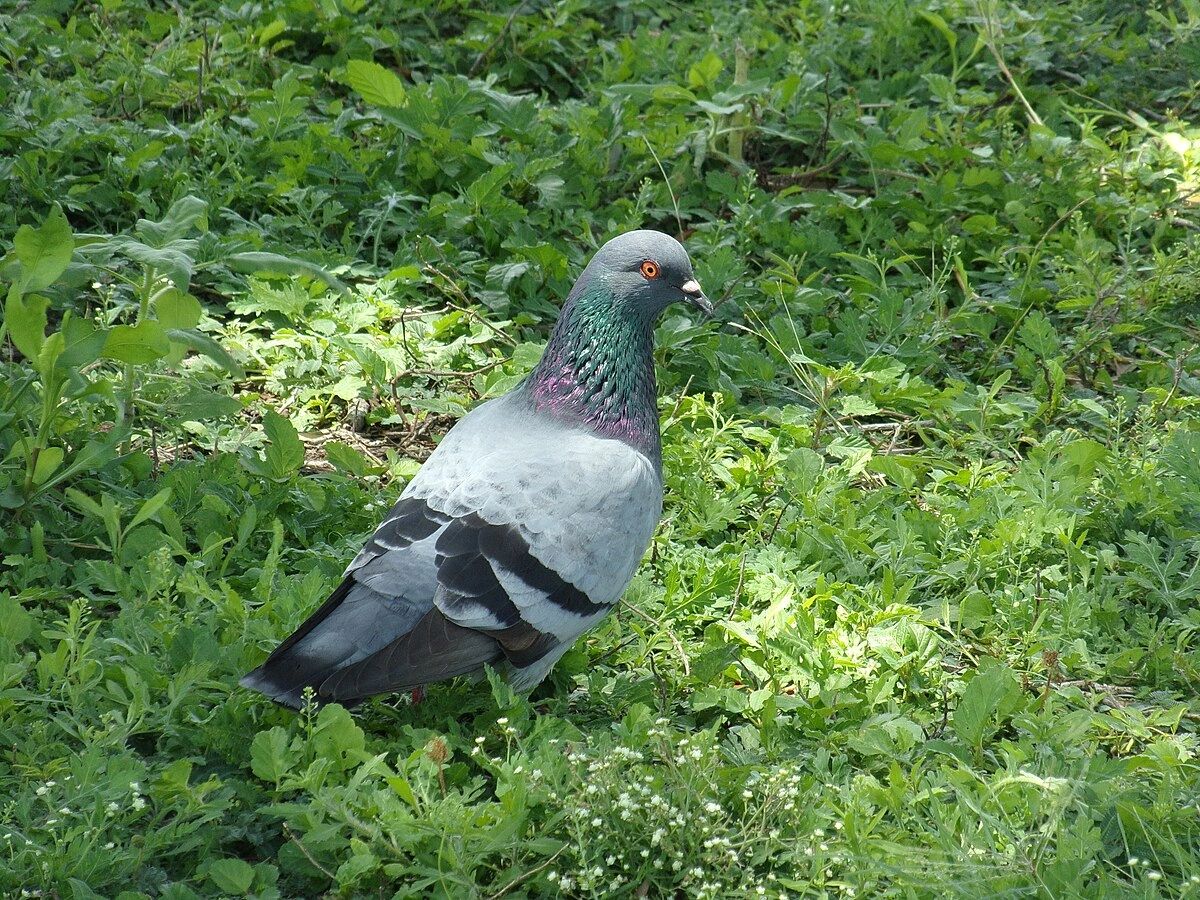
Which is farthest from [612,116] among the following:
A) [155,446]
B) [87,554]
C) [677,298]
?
[87,554]

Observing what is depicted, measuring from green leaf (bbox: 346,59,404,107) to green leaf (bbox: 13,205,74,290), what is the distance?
239 centimetres

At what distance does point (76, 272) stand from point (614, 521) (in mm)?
1761

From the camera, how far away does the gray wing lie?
9.82 ft

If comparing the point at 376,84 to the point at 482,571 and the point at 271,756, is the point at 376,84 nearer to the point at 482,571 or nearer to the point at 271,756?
the point at 482,571

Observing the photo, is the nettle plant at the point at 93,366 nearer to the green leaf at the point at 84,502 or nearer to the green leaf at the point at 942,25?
the green leaf at the point at 84,502

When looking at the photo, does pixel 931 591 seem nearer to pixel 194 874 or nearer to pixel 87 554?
pixel 194 874

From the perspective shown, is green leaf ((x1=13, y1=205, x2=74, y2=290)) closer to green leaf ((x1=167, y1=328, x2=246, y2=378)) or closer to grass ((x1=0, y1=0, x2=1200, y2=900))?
grass ((x1=0, y1=0, x2=1200, y2=900))

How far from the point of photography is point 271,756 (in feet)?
9.30

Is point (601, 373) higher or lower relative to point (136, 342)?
lower

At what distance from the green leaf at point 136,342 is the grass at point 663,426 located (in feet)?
0.05

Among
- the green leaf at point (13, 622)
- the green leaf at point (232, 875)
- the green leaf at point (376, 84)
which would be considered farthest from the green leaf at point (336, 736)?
the green leaf at point (376, 84)

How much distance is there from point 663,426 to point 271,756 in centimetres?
203

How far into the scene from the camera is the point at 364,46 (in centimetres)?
645

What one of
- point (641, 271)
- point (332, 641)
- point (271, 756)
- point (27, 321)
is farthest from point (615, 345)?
point (27, 321)
